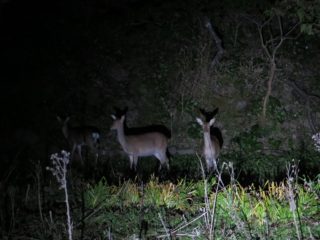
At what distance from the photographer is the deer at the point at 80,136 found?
12.8 m

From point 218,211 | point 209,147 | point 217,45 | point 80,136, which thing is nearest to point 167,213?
point 218,211

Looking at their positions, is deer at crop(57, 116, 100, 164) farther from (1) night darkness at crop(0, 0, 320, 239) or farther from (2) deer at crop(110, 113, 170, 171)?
(2) deer at crop(110, 113, 170, 171)

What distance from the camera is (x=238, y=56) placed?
1520 centimetres

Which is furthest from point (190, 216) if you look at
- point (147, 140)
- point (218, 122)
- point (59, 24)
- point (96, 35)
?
point (59, 24)

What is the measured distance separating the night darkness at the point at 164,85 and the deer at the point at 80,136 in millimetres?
78

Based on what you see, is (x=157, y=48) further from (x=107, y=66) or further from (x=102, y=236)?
(x=102, y=236)

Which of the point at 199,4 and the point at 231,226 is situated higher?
the point at 199,4

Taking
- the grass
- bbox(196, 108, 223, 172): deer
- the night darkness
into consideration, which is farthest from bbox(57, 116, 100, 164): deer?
the grass

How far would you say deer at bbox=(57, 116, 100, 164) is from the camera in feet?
42.0

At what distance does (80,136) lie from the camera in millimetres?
12906

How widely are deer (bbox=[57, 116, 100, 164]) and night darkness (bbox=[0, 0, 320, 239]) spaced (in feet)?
0.26

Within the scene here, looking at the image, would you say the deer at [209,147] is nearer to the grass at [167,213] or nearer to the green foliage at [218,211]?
the grass at [167,213]

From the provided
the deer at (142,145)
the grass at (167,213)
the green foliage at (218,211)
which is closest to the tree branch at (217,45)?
the deer at (142,145)

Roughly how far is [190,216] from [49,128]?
781 centimetres
